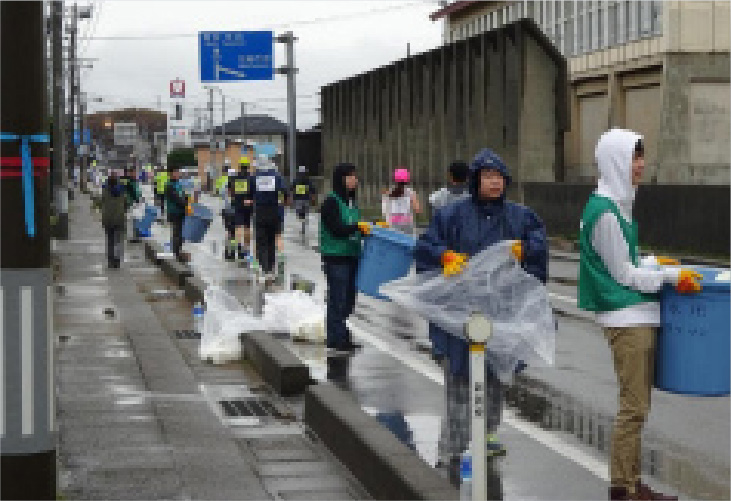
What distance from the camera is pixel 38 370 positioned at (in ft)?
18.2

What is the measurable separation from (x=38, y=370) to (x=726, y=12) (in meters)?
38.9

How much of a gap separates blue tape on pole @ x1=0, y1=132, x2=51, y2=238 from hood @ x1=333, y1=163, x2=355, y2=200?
23.8 feet

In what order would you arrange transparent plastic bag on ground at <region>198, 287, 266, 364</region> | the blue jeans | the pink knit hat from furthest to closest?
the pink knit hat → the blue jeans → transparent plastic bag on ground at <region>198, 287, 266, 364</region>

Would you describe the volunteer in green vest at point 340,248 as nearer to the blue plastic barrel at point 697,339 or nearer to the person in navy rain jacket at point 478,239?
the person in navy rain jacket at point 478,239

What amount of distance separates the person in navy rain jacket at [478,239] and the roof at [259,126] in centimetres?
14966

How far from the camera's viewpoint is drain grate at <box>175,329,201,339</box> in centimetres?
1487

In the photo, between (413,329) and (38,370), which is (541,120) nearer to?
(413,329)

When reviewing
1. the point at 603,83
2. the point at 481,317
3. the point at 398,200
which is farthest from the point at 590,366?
the point at 603,83

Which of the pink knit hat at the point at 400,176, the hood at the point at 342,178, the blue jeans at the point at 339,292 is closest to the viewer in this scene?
the hood at the point at 342,178

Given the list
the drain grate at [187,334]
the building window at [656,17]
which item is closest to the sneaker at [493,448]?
the drain grate at [187,334]

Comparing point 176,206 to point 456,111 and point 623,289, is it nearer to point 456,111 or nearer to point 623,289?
point 623,289

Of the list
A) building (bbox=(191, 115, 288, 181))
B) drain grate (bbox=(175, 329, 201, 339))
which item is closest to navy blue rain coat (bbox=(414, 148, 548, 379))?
drain grate (bbox=(175, 329, 201, 339))

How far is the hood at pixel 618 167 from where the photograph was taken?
7.26 metres

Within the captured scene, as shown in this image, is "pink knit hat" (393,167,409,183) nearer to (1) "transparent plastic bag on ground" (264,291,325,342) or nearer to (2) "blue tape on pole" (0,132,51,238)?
(1) "transparent plastic bag on ground" (264,291,325,342)
